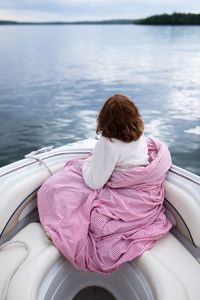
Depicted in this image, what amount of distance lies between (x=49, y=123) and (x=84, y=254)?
12.0ft

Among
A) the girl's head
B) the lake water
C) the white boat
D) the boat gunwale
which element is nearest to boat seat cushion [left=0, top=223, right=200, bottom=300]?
the white boat

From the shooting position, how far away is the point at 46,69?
9461mm

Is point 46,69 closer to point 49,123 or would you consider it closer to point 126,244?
point 49,123

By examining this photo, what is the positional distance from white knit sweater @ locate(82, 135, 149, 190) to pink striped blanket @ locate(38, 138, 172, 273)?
0.04 metres

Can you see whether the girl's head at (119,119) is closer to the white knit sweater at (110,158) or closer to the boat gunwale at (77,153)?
the white knit sweater at (110,158)

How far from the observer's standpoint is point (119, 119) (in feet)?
4.48

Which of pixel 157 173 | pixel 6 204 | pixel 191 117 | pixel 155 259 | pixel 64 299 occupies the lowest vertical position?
pixel 191 117

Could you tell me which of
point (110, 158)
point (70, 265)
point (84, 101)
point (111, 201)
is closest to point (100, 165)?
point (110, 158)

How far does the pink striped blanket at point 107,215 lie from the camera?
1326 millimetres

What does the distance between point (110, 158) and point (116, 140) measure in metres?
0.08

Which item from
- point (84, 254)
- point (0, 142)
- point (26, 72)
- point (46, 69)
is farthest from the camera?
point (46, 69)

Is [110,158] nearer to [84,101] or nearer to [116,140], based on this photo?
[116,140]

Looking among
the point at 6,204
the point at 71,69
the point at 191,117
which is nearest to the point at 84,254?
the point at 6,204

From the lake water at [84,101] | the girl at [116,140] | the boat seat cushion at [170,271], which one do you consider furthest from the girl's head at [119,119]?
the lake water at [84,101]
